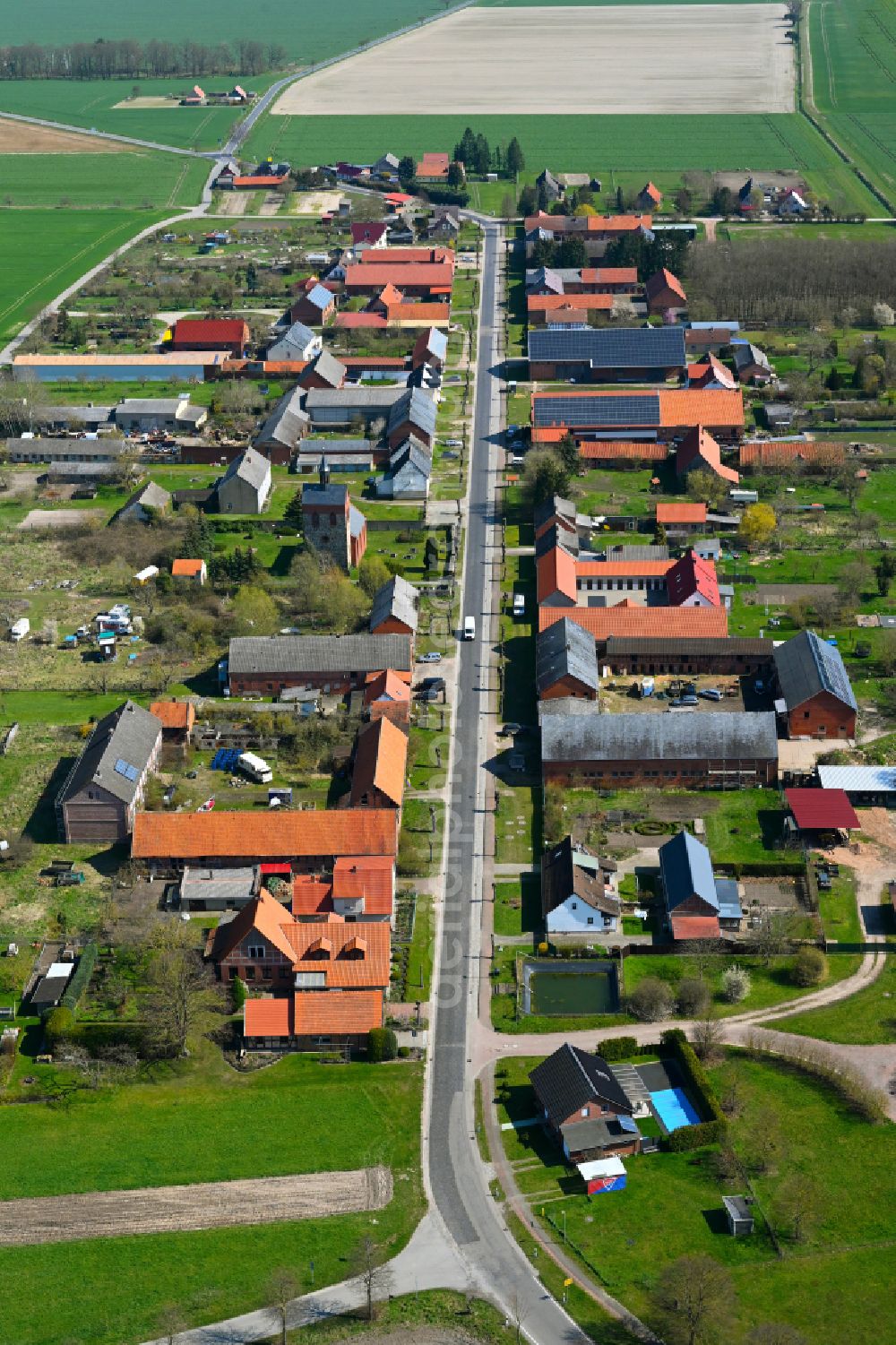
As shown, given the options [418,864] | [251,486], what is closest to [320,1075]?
[418,864]

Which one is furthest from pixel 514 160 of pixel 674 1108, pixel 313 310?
pixel 674 1108

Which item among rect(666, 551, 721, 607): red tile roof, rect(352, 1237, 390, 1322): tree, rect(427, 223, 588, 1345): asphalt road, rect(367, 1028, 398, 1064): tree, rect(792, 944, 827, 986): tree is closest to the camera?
rect(352, 1237, 390, 1322): tree

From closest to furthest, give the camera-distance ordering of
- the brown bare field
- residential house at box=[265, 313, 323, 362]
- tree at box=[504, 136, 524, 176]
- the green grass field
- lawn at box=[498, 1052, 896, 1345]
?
1. lawn at box=[498, 1052, 896, 1345]
2. residential house at box=[265, 313, 323, 362]
3. the green grass field
4. tree at box=[504, 136, 524, 176]
5. the brown bare field

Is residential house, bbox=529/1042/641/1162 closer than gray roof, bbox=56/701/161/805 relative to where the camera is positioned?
Yes

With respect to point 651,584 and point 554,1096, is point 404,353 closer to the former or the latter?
point 651,584

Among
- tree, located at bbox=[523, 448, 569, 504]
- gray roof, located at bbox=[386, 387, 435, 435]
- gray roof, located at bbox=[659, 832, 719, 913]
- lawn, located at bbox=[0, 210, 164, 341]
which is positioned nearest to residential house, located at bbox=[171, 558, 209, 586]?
tree, located at bbox=[523, 448, 569, 504]

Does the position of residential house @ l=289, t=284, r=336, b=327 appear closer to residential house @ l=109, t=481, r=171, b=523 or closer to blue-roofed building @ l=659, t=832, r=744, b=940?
residential house @ l=109, t=481, r=171, b=523

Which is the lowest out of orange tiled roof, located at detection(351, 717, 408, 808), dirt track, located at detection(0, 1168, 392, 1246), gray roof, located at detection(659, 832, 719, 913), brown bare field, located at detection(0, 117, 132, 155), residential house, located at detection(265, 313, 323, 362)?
dirt track, located at detection(0, 1168, 392, 1246)

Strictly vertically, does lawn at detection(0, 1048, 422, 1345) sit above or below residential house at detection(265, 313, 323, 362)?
below
